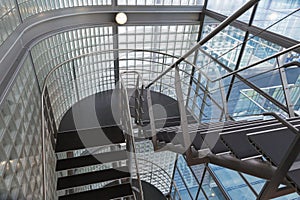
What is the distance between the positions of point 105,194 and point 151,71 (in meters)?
2.47

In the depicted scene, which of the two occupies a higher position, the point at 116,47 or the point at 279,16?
the point at 279,16

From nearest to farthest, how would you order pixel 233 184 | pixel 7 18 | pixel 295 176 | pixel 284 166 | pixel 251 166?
pixel 284 166
pixel 295 176
pixel 251 166
pixel 7 18
pixel 233 184

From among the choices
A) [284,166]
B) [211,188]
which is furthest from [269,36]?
[211,188]

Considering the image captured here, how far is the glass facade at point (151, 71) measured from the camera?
2.26 meters

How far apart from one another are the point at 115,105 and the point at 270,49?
9.79 ft

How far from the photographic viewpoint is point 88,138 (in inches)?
136

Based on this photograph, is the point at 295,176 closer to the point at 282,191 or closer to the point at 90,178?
the point at 282,191

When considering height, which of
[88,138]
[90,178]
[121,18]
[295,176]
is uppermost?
[121,18]

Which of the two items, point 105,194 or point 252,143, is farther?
point 105,194

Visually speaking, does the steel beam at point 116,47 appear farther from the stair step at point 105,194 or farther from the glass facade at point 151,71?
the stair step at point 105,194

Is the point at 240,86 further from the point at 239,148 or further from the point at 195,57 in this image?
the point at 239,148

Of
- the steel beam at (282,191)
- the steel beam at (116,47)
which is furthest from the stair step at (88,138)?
the steel beam at (282,191)

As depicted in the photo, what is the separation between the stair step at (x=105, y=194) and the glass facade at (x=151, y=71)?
0.45 meters

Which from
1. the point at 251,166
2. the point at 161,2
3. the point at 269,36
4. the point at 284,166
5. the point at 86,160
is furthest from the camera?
the point at 161,2
